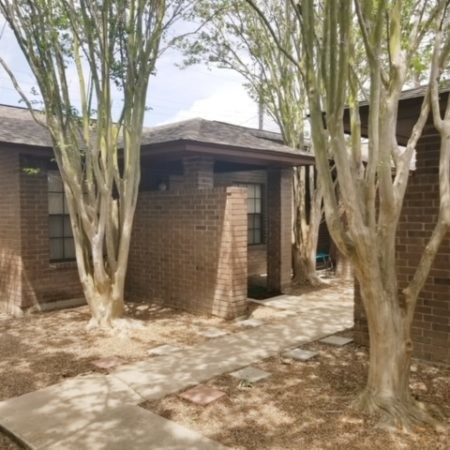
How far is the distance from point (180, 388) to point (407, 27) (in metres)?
5.54

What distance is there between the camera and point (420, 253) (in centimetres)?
491

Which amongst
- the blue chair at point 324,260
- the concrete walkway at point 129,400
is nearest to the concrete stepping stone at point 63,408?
the concrete walkway at point 129,400

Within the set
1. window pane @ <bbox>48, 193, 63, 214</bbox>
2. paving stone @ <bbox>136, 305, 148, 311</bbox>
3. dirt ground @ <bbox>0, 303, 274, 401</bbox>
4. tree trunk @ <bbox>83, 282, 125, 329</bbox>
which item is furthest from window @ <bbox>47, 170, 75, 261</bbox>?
tree trunk @ <bbox>83, 282, 125, 329</bbox>

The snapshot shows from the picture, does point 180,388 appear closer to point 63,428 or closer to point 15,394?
point 63,428

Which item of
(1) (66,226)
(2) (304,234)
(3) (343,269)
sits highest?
(1) (66,226)

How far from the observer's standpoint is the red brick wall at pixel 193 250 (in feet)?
23.1

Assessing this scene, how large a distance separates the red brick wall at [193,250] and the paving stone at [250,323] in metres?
0.20

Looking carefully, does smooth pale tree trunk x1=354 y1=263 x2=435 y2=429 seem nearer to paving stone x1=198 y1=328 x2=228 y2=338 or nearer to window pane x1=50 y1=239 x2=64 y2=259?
paving stone x1=198 y1=328 x2=228 y2=338

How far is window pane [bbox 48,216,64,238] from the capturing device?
8133 mm

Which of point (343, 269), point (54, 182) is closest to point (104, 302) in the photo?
point (54, 182)

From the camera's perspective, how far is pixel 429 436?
3.16 meters

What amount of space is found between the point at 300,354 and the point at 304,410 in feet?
5.07

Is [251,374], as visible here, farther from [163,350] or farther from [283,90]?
[283,90]

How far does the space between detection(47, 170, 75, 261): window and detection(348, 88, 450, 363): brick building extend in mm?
5711
